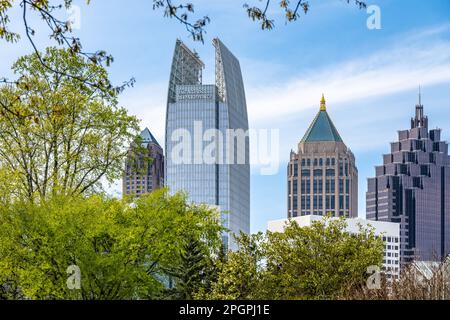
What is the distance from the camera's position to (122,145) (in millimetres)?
34188

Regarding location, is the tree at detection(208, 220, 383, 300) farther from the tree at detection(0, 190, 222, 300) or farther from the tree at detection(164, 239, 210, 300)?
the tree at detection(0, 190, 222, 300)

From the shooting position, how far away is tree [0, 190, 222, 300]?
30484 millimetres

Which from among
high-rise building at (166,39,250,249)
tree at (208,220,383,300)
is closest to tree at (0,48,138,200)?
tree at (208,220,383,300)

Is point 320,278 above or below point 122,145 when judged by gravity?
below

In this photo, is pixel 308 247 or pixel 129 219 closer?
pixel 129 219

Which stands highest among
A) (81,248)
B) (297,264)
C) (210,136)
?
(210,136)

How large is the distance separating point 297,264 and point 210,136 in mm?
138767

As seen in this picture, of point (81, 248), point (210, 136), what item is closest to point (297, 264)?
point (81, 248)

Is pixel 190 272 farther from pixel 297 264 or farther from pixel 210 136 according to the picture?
pixel 210 136

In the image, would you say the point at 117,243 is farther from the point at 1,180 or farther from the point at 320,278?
the point at 320,278

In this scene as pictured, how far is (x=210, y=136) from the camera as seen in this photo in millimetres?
177875
